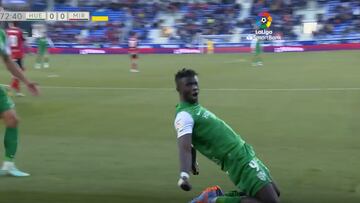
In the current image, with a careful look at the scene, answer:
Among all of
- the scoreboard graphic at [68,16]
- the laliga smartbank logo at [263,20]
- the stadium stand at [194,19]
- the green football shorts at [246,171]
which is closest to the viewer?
the green football shorts at [246,171]

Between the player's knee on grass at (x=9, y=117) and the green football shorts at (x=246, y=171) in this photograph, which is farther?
the player's knee on grass at (x=9, y=117)

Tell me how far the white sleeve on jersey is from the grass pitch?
1831 mm

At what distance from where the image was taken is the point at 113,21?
51281mm

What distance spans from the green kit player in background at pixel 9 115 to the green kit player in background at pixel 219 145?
2824mm

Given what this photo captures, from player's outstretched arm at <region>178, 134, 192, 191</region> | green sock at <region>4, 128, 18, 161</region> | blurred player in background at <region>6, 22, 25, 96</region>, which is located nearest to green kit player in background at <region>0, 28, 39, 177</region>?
green sock at <region>4, 128, 18, 161</region>

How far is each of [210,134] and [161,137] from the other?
5418 millimetres

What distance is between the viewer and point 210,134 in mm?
4898

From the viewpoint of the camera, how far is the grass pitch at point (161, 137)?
6.84 m

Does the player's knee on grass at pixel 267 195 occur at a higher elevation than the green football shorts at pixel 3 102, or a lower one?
lower

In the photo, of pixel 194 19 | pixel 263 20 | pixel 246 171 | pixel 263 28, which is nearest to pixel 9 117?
pixel 246 171

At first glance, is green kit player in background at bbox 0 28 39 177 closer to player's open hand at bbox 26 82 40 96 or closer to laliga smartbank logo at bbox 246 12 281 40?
player's open hand at bbox 26 82 40 96

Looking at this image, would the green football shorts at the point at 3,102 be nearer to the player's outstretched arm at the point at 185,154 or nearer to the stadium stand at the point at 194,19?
the player's outstretched arm at the point at 185,154

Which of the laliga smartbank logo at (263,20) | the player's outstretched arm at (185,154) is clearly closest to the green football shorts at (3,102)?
the player's outstretched arm at (185,154)

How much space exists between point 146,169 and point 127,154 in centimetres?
101
